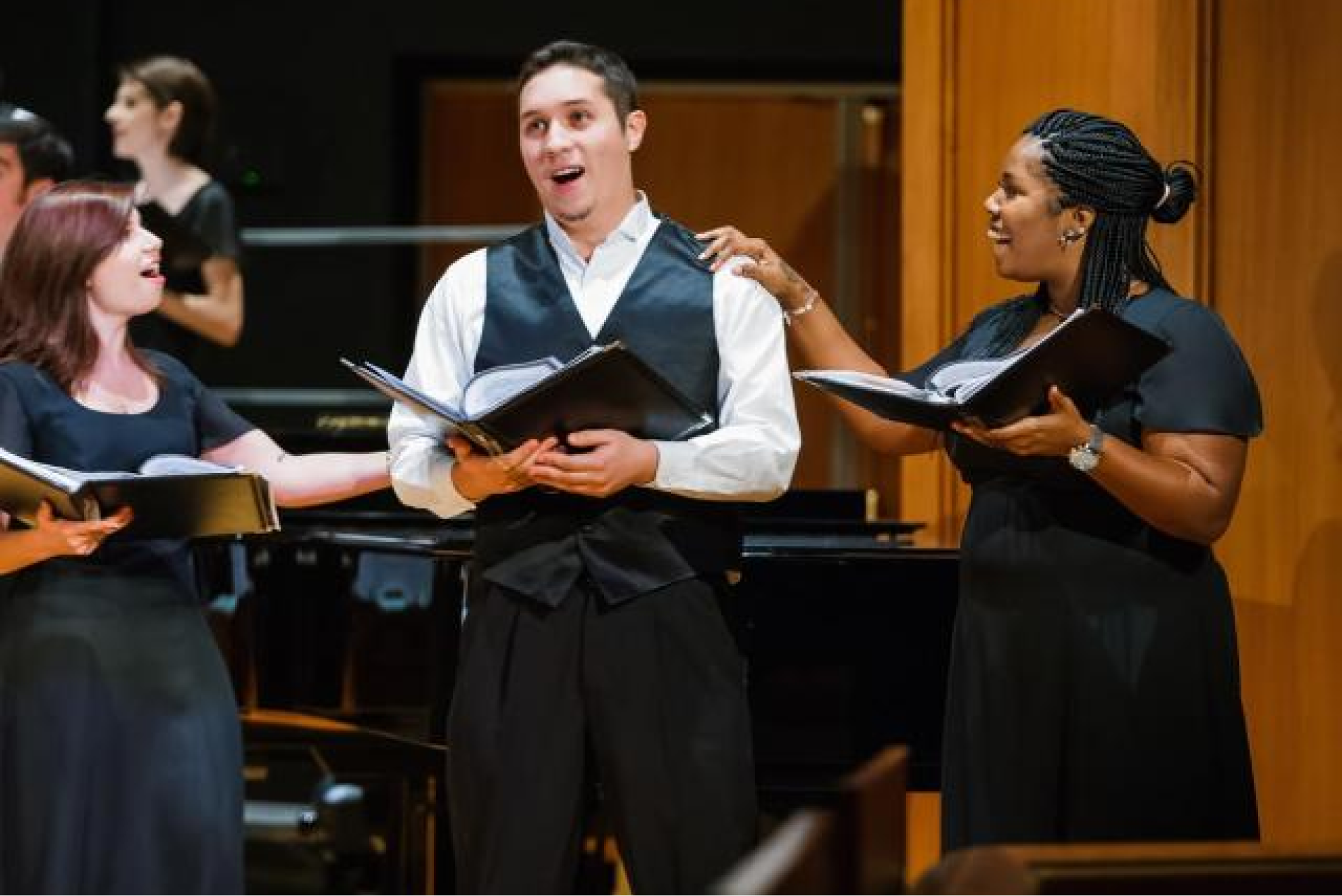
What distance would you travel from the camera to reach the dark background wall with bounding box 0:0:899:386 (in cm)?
751

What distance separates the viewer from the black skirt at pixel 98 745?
2.96 metres

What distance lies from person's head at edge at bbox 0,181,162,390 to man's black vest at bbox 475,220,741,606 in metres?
0.62

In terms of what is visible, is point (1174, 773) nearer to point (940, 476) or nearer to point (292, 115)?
point (940, 476)

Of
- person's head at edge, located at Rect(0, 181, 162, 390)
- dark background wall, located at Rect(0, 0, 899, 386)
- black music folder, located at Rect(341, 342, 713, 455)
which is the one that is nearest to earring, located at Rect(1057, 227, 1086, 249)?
black music folder, located at Rect(341, 342, 713, 455)

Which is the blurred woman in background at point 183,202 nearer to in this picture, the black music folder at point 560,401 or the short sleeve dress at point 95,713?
the short sleeve dress at point 95,713

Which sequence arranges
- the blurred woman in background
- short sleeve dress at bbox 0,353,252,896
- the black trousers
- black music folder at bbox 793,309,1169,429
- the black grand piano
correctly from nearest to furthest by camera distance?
black music folder at bbox 793,309,1169,429
the black trousers
short sleeve dress at bbox 0,353,252,896
the black grand piano
the blurred woman in background

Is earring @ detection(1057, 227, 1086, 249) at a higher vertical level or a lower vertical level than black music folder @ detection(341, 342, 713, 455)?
higher

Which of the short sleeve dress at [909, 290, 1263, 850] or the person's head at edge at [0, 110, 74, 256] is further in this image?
the person's head at edge at [0, 110, 74, 256]

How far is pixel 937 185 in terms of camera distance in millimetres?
4176

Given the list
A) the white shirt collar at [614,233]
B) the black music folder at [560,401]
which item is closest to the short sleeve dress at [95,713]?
the black music folder at [560,401]

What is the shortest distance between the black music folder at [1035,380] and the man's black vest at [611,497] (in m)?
0.20

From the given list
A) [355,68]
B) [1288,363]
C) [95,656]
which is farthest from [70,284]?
[355,68]

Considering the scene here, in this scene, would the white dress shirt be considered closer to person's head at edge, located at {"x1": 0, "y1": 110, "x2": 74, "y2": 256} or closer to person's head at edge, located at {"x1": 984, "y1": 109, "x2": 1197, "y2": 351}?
person's head at edge, located at {"x1": 984, "y1": 109, "x2": 1197, "y2": 351}

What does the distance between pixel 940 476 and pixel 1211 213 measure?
3.42 feet
